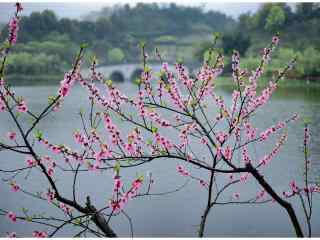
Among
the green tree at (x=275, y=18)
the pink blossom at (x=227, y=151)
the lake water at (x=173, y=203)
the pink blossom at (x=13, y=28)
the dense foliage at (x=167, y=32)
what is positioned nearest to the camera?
the pink blossom at (x=13, y=28)

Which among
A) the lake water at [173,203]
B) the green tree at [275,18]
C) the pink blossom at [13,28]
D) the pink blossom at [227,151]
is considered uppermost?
the green tree at [275,18]

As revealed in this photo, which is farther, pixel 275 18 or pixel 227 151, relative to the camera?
pixel 275 18

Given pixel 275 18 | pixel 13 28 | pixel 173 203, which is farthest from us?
pixel 275 18

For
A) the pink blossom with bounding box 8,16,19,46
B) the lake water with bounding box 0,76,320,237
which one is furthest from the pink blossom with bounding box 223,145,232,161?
the lake water with bounding box 0,76,320,237

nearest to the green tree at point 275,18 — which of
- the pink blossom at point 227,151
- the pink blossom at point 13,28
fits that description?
the pink blossom at point 227,151

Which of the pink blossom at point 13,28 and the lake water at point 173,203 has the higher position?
the pink blossom at point 13,28

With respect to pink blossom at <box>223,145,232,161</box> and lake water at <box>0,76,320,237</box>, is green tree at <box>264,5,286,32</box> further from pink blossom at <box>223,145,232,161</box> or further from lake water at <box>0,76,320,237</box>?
pink blossom at <box>223,145,232,161</box>

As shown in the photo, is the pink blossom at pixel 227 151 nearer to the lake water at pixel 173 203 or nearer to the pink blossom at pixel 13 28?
the pink blossom at pixel 13 28

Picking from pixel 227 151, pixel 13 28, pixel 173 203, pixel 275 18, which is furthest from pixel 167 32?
pixel 13 28

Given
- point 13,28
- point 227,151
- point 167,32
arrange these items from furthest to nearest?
point 167,32 < point 227,151 < point 13,28

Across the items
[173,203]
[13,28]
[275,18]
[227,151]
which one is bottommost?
[173,203]

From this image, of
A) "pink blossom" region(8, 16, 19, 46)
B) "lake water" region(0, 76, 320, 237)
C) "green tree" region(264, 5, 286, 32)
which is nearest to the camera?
"pink blossom" region(8, 16, 19, 46)

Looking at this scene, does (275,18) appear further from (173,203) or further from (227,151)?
(227,151)

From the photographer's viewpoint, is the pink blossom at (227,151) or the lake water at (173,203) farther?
the lake water at (173,203)
